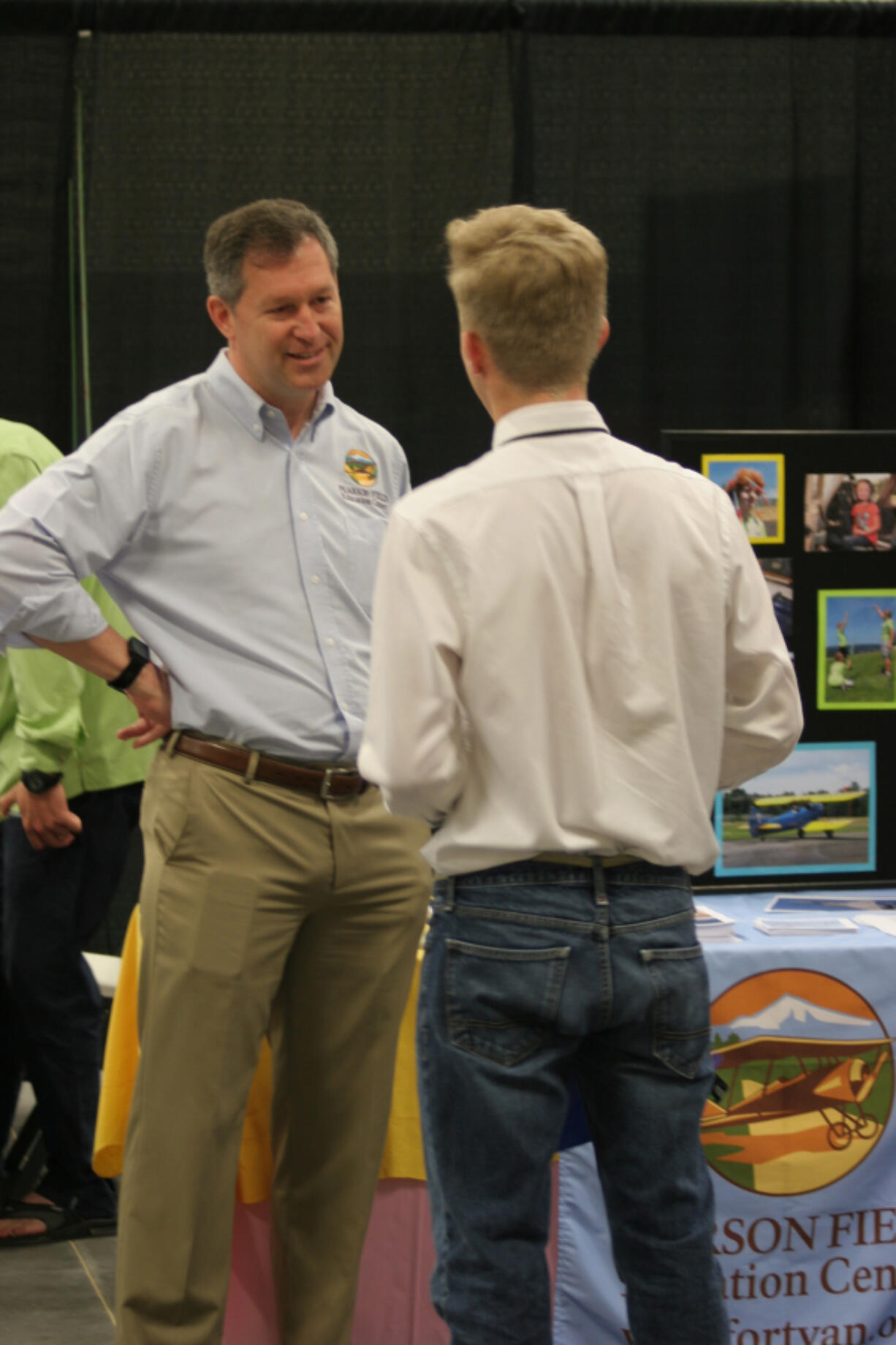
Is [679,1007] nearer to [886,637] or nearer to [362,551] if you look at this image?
[362,551]

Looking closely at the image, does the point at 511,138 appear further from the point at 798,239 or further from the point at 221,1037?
the point at 221,1037

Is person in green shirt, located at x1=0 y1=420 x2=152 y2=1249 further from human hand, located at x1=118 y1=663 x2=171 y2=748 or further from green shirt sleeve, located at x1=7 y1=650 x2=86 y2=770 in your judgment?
human hand, located at x1=118 y1=663 x2=171 y2=748

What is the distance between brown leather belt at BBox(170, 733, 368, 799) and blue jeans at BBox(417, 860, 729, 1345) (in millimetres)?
465

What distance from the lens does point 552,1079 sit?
49.9 inches

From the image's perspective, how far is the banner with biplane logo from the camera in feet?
6.02

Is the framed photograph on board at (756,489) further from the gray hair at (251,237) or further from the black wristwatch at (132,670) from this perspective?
the black wristwatch at (132,670)

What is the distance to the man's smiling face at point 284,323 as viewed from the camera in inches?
70.4

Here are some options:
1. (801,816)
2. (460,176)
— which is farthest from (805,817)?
(460,176)

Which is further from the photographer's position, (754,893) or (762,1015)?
(754,893)

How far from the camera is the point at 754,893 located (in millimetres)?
2154

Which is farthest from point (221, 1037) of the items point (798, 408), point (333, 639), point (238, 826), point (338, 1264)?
point (798, 408)

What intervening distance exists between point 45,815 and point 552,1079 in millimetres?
1417

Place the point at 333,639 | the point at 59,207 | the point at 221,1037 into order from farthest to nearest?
the point at 59,207, the point at 333,639, the point at 221,1037

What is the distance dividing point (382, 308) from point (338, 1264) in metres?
2.42
